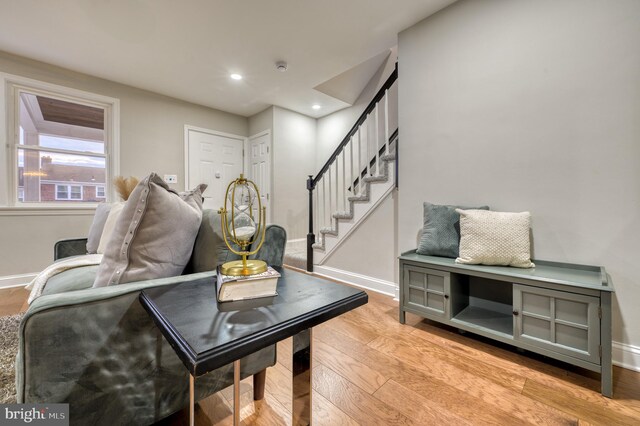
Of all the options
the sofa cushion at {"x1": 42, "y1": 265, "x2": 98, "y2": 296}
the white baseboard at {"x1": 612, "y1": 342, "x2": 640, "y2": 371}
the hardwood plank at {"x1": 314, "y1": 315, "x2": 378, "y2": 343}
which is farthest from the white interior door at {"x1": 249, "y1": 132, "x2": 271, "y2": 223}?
the white baseboard at {"x1": 612, "y1": 342, "x2": 640, "y2": 371}

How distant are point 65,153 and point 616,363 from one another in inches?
203

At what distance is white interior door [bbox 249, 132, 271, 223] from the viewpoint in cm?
414

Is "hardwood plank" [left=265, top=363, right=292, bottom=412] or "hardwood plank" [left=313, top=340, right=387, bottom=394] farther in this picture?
"hardwood plank" [left=313, top=340, right=387, bottom=394]

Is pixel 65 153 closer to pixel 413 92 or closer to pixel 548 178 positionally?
pixel 413 92

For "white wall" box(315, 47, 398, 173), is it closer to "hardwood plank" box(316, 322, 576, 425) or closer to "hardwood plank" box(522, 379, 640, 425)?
"hardwood plank" box(316, 322, 576, 425)

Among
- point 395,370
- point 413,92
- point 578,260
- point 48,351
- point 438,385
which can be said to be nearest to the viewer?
point 48,351

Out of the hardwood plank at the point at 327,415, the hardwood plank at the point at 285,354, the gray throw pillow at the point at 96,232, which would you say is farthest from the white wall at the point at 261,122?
the hardwood plank at the point at 327,415

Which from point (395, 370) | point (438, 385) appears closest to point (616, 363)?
point (438, 385)

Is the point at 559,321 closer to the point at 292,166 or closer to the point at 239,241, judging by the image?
the point at 239,241

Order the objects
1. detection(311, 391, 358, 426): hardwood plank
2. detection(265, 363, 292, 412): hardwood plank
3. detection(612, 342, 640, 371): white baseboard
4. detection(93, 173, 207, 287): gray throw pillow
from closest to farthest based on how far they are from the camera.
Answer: detection(93, 173, 207, 287): gray throw pillow < detection(311, 391, 358, 426): hardwood plank < detection(265, 363, 292, 412): hardwood plank < detection(612, 342, 640, 371): white baseboard

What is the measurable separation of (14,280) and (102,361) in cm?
331

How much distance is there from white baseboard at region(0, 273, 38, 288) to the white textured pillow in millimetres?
4243

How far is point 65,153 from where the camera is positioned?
3107 millimetres

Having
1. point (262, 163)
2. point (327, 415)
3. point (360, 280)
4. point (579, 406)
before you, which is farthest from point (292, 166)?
point (579, 406)
